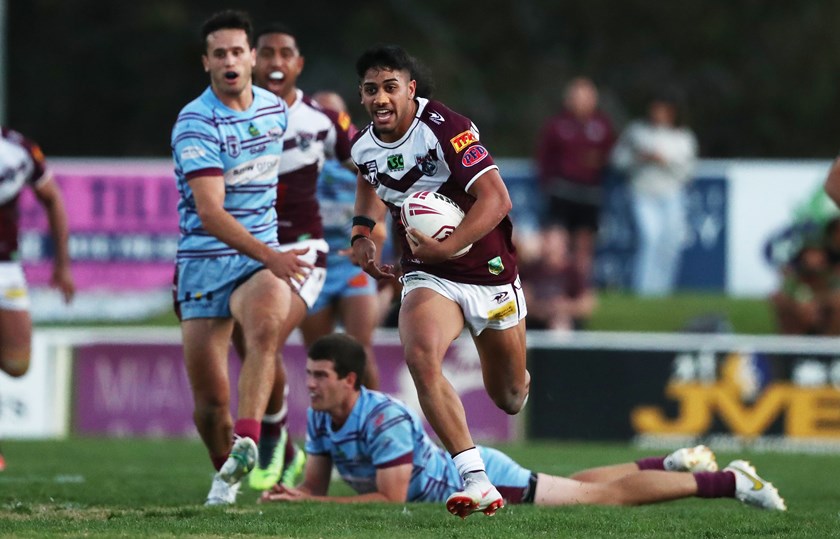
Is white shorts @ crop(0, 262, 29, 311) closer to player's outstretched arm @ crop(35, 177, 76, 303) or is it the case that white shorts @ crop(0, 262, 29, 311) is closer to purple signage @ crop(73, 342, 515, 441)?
player's outstretched arm @ crop(35, 177, 76, 303)

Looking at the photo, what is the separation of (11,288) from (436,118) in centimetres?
452

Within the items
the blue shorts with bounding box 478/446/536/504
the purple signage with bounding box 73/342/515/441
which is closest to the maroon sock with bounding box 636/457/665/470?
the blue shorts with bounding box 478/446/536/504

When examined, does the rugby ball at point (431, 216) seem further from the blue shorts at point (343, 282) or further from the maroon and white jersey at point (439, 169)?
the blue shorts at point (343, 282)

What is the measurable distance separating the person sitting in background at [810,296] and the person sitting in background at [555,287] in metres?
2.20

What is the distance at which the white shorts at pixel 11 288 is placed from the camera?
1131 centimetres

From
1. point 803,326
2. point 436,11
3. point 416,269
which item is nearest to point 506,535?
point 416,269

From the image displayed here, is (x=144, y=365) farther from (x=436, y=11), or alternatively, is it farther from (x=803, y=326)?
(x=436, y=11)

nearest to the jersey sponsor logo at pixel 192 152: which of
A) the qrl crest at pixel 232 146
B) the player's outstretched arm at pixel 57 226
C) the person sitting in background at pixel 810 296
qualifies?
the qrl crest at pixel 232 146

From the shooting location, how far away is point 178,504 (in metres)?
9.01

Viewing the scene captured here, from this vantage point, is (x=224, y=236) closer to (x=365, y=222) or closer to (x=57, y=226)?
(x=365, y=222)

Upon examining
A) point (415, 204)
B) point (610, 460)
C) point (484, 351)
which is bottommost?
point (610, 460)

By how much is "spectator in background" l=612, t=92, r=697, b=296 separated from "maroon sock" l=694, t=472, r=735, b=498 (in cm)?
1176

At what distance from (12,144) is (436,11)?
65.2 feet

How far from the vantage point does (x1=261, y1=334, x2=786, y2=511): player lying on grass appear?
8922mm
